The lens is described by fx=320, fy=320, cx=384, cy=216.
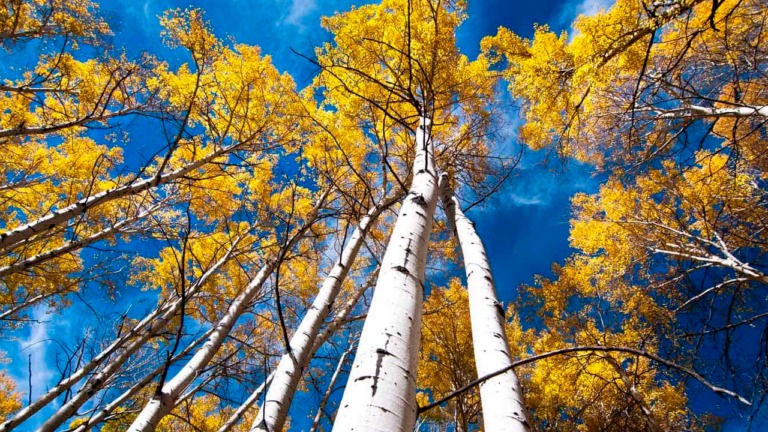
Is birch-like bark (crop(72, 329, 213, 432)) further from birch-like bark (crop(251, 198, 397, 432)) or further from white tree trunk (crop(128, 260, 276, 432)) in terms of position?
birch-like bark (crop(251, 198, 397, 432))

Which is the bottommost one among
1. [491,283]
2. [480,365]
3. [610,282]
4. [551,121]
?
[480,365]

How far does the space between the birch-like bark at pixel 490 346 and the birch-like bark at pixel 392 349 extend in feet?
0.92

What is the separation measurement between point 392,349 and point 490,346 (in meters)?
0.48

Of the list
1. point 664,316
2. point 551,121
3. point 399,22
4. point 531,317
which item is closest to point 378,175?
point 399,22

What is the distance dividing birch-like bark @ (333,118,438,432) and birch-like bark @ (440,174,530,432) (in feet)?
0.92

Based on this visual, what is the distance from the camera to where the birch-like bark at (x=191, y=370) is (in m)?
2.43

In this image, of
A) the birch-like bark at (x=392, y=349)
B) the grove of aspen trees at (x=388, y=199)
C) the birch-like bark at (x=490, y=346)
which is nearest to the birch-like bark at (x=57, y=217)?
the grove of aspen trees at (x=388, y=199)

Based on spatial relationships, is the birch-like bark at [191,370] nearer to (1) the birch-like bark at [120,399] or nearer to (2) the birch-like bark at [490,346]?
(1) the birch-like bark at [120,399]

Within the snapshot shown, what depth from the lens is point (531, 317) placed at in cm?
842

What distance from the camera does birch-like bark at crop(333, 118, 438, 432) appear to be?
770mm

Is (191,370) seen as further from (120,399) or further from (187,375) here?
(120,399)

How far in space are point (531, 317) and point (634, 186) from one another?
456 cm

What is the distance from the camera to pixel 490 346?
3.96 ft

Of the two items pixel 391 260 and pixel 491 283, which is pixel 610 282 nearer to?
pixel 491 283
